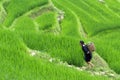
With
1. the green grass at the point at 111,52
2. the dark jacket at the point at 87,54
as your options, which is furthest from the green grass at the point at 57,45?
the green grass at the point at 111,52

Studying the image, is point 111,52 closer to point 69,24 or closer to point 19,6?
point 69,24

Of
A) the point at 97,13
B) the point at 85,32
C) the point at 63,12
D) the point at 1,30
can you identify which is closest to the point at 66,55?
the point at 1,30

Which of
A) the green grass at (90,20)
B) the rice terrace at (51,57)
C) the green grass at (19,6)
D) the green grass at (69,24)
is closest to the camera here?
the rice terrace at (51,57)

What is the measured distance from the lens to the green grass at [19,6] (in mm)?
52584

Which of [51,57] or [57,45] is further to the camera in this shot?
[57,45]

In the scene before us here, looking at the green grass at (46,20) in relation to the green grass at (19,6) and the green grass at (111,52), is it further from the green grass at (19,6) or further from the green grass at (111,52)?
the green grass at (111,52)

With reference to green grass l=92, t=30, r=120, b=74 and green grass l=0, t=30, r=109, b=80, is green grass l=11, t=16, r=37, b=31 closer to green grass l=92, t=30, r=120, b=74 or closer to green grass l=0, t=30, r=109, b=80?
green grass l=92, t=30, r=120, b=74

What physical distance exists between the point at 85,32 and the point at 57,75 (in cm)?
3922

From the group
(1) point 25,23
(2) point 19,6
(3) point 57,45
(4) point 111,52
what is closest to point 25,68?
(3) point 57,45

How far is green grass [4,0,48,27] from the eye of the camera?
52.6m

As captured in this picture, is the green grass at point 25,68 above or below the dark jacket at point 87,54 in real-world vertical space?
above

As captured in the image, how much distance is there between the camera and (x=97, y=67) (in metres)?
15.6

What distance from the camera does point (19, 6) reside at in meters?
54.6

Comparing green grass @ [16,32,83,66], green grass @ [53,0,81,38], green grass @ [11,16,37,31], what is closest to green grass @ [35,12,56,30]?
green grass @ [11,16,37,31]
